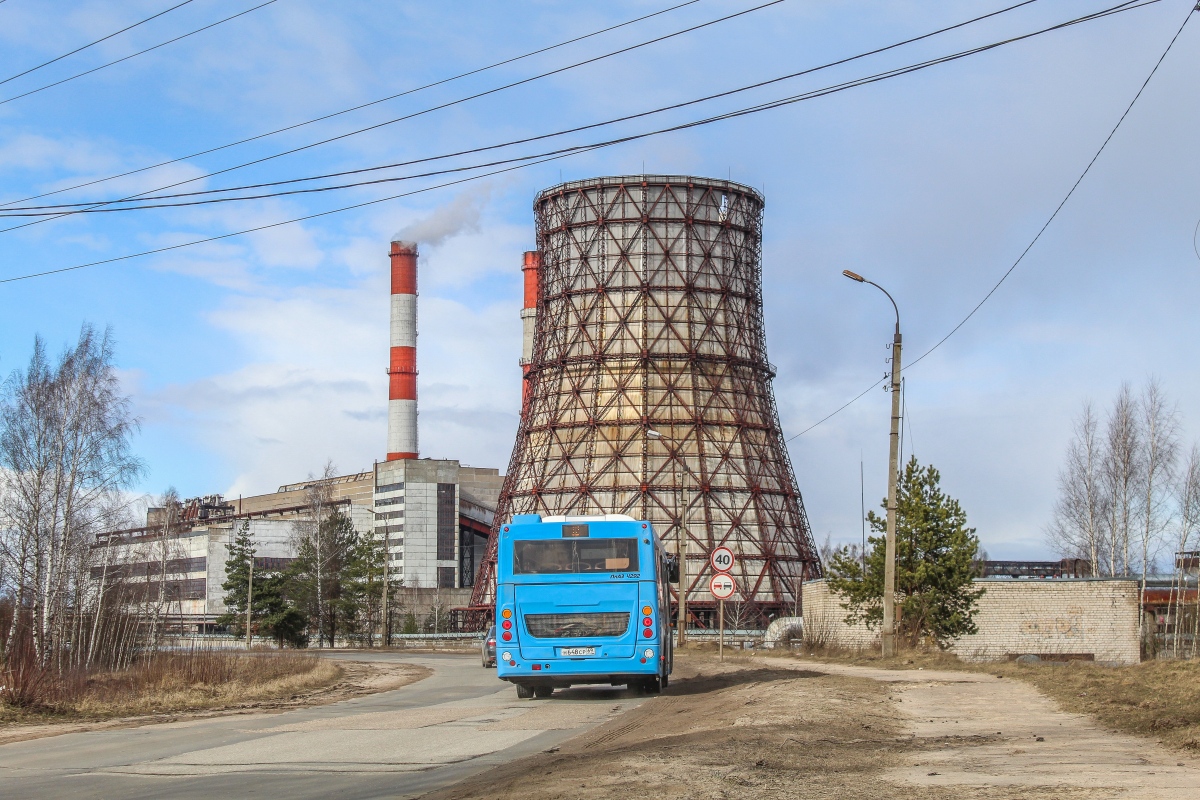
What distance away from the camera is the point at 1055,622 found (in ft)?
122

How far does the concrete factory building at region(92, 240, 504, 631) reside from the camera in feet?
309

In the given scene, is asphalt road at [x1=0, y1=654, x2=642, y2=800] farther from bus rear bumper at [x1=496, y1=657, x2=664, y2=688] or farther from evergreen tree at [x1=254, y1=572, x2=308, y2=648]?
evergreen tree at [x1=254, y1=572, x2=308, y2=648]

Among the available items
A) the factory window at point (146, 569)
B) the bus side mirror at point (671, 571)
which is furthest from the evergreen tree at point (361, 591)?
the bus side mirror at point (671, 571)

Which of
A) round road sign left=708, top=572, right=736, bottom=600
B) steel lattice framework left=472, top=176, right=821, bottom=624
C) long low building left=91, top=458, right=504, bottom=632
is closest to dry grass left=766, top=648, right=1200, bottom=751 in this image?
round road sign left=708, top=572, right=736, bottom=600

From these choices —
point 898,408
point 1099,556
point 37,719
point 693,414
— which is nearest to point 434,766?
point 37,719

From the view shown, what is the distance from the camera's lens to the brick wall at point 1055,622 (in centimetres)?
3650

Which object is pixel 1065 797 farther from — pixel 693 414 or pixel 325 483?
pixel 325 483

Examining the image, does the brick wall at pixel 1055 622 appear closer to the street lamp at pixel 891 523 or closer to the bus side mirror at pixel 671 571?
the street lamp at pixel 891 523

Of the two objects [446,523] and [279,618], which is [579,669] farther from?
[446,523]

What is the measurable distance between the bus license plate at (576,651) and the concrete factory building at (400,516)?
76.4 metres

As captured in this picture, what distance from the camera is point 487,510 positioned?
117250 mm

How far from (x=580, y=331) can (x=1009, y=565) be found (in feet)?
90.2

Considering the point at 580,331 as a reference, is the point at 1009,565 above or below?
below

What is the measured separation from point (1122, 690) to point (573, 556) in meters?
7.73
